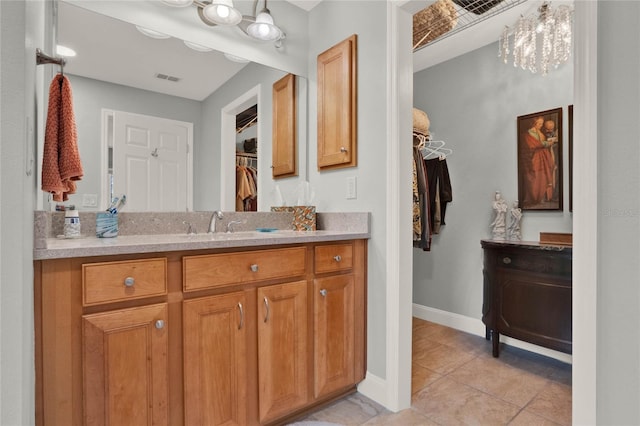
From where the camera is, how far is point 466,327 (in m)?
2.94

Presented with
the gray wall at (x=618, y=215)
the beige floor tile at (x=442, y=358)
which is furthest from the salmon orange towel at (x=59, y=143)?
the beige floor tile at (x=442, y=358)

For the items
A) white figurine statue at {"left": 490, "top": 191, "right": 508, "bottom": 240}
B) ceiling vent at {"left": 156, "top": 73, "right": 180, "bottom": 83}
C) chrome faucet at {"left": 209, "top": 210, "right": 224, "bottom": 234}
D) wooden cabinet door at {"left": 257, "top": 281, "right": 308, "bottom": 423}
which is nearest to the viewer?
wooden cabinet door at {"left": 257, "top": 281, "right": 308, "bottom": 423}

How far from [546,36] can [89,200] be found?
2894 mm

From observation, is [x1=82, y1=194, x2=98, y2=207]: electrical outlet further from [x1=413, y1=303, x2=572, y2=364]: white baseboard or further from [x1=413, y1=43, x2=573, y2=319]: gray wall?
[x1=413, y1=303, x2=572, y2=364]: white baseboard

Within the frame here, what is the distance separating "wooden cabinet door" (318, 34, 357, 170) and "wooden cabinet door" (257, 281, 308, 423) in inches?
34.7

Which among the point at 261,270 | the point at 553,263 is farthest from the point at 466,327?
the point at 261,270

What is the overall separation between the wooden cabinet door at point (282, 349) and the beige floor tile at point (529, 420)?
1.11 meters

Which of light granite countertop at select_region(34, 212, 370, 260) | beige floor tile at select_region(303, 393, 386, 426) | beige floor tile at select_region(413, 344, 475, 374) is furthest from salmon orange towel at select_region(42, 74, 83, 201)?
beige floor tile at select_region(413, 344, 475, 374)

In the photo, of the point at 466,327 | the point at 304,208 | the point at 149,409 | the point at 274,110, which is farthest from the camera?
the point at 466,327

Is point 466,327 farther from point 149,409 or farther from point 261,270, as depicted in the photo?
point 149,409

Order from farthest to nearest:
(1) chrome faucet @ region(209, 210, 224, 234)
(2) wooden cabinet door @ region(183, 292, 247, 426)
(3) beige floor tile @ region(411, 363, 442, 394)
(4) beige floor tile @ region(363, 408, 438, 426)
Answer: (3) beige floor tile @ region(411, 363, 442, 394) < (1) chrome faucet @ region(209, 210, 224, 234) < (4) beige floor tile @ region(363, 408, 438, 426) < (2) wooden cabinet door @ region(183, 292, 247, 426)

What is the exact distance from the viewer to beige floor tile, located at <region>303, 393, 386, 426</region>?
1.67 m

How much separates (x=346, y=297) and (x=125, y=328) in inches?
42.4

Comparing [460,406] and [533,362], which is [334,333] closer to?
[460,406]
